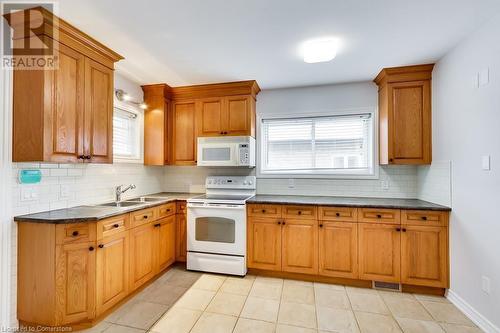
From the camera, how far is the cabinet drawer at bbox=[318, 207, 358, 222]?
2.64 meters

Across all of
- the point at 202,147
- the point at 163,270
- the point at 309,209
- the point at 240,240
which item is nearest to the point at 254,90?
the point at 202,147

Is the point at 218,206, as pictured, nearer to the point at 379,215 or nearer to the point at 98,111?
the point at 98,111

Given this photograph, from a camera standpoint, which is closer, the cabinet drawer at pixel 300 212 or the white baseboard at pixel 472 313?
the white baseboard at pixel 472 313

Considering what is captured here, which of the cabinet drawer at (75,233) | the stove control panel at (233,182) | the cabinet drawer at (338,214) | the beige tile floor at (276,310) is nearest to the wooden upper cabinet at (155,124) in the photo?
the stove control panel at (233,182)

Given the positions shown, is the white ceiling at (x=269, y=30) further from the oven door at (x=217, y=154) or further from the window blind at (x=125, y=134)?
the oven door at (x=217, y=154)

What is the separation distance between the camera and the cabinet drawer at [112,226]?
1.96 metres

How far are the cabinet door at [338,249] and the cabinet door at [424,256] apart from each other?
48 cm

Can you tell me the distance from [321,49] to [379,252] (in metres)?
2.21

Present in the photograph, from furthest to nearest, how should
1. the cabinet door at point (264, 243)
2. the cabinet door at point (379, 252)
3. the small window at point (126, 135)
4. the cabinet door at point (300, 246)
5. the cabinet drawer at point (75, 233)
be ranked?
the small window at point (126, 135)
the cabinet door at point (264, 243)
the cabinet door at point (300, 246)
the cabinet door at point (379, 252)
the cabinet drawer at point (75, 233)

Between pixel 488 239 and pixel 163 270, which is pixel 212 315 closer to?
pixel 163 270

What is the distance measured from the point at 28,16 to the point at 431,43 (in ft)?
11.2

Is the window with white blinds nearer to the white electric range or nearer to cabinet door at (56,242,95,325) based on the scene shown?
the white electric range

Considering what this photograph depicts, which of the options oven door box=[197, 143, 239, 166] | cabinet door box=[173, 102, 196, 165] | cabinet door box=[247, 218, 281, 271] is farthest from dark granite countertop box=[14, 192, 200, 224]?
cabinet door box=[247, 218, 281, 271]

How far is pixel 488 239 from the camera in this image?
1.89 m
